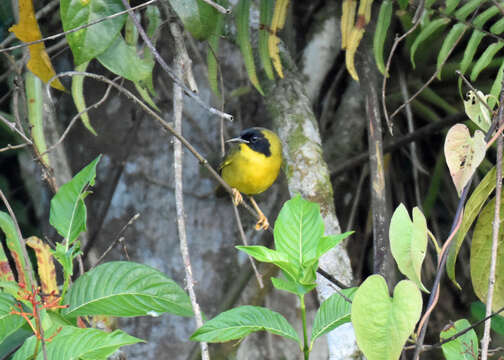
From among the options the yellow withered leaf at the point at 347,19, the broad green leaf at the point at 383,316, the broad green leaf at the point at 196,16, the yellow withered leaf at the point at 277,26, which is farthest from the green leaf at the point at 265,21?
the broad green leaf at the point at 383,316

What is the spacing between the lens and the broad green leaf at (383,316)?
1.20 m

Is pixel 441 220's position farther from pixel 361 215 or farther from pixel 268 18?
pixel 268 18

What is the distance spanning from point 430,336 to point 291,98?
1.84 metres

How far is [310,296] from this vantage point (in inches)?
138

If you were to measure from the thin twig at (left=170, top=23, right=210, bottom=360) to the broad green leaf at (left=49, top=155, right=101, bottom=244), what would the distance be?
33 cm

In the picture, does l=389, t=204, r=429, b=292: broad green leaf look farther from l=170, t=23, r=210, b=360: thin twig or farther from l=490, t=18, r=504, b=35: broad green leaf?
l=490, t=18, r=504, b=35: broad green leaf

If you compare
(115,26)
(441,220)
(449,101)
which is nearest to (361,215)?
(441,220)

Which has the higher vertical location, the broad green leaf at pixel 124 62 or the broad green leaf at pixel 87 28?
the broad green leaf at pixel 87 28

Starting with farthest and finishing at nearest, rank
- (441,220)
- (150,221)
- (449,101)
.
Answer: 1. (441,220)
2. (449,101)
3. (150,221)

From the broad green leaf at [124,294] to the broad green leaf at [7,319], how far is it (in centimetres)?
13

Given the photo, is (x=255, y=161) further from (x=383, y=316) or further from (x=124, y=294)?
(x=383, y=316)

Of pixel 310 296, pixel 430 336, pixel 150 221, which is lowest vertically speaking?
pixel 430 336

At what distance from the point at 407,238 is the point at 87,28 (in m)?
1.13

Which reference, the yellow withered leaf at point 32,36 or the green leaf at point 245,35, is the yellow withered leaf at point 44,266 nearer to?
the yellow withered leaf at point 32,36
